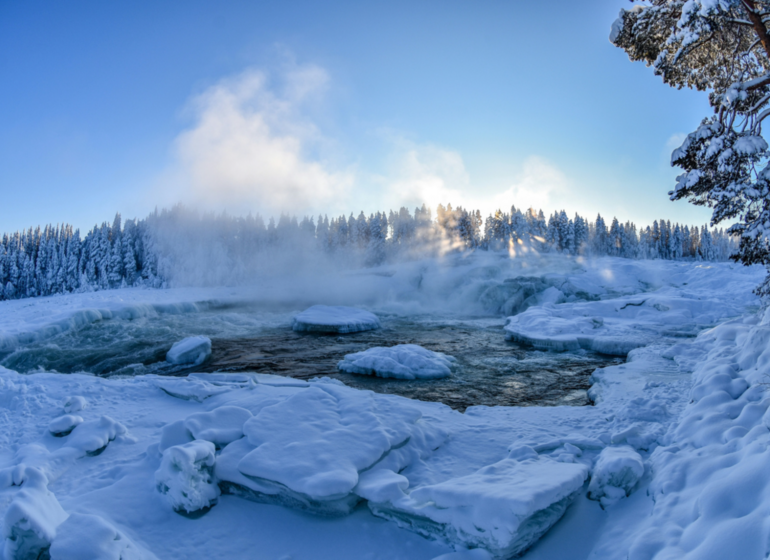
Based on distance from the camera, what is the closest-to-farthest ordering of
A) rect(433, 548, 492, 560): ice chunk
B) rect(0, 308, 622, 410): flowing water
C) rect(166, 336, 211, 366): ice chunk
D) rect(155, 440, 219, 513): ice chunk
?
rect(433, 548, 492, 560): ice chunk → rect(155, 440, 219, 513): ice chunk → rect(0, 308, 622, 410): flowing water → rect(166, 336, 211, 366): ice chunk

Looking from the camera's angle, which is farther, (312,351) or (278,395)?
(312,351)

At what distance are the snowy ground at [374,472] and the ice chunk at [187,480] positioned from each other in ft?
0.06

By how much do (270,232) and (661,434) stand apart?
71576 millimetres

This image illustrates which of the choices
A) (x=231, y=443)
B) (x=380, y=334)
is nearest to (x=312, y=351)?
(x=380, y=334)

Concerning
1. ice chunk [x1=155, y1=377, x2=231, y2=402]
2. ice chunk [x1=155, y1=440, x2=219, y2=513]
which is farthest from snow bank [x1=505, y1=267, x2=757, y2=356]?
ice chunk [x1=155, y1=440, x2=219, y2=513]

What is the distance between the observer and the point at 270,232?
70.9m

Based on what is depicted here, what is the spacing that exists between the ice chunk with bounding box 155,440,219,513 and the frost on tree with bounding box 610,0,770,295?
9.21 metres

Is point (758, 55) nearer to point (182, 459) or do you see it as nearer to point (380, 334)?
point (182, 459)

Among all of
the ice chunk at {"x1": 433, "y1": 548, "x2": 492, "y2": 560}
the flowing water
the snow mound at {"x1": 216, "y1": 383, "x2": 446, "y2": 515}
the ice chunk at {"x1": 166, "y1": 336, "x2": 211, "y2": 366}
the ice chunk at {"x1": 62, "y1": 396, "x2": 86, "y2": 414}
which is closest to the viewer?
the ice chunk at {"x1": 433, "y1": 548, "x2": 492, "y2": 560}

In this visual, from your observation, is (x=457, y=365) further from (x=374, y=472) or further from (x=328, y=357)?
(x=374, y=472)

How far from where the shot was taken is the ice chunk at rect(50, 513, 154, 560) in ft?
9.75

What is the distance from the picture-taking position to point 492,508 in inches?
139

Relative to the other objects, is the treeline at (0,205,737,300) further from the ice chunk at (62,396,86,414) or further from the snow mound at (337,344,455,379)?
the ice chunk at (62,396,86,414)

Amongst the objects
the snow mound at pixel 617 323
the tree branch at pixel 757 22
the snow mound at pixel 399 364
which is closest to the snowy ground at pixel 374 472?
the snow mound at pixel 399 364
